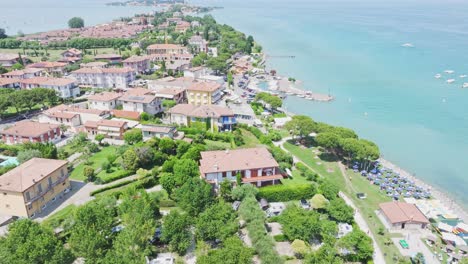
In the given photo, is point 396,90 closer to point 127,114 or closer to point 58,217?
point 127,114

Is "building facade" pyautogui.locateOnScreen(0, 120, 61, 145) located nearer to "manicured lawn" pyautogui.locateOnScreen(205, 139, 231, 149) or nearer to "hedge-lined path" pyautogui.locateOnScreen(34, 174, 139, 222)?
"hedge-lined path" pyautogui.locateOnScreen(34, 174, 139, 222)

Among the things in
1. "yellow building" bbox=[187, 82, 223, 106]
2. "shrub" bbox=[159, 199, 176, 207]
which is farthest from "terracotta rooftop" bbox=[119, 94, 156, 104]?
"shrub" bbox=[159, 199, 176, 207]

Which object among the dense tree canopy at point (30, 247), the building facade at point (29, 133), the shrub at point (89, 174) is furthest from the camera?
the building facade at point (29, 133)

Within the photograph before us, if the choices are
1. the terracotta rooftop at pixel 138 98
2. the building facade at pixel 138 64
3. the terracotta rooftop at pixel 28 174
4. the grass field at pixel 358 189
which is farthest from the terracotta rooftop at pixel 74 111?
the building facade at pixel 138 64

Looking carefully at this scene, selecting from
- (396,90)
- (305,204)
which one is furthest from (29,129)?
(396,90)

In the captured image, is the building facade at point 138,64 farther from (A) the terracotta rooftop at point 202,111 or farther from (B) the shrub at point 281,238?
(B) the shrub at point 281,238

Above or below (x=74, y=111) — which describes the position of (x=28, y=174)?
above

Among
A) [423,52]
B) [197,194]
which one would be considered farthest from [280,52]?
[197,194]
